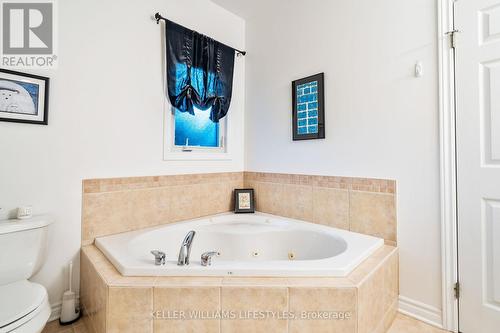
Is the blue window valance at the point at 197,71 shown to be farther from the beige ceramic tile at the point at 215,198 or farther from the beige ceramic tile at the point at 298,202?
the beige ceramic tile at the point at 298,202

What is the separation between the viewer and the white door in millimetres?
1396

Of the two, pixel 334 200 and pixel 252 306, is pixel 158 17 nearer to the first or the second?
pixel 334 200

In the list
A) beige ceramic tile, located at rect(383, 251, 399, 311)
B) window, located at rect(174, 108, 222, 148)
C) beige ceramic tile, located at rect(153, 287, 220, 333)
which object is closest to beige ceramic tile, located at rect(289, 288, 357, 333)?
beige ceramic tile, located at rect(153, 287, 220, 333)

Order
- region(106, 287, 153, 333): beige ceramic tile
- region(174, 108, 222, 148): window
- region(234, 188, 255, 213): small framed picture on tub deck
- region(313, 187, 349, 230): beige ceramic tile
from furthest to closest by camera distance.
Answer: region(234, 188, 255, 213): small framed picture on tub deck < region(174, 108, 222, 148): window < region(313, 187, 349, 230): beige ceramic tile < region(106, 287, 153, 333): beige ceramic tile

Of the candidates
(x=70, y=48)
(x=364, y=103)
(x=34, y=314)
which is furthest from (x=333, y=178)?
(x=70, y=48)

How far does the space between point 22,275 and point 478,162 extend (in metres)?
2.64

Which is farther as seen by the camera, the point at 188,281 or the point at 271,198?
the point at 271,198

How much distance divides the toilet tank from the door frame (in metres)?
2.40

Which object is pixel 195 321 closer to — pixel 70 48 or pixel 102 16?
pixel 70 48

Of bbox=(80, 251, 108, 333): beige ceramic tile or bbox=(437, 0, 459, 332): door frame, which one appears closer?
bbox=(80, 251, 108, 333): beige ceramic tile

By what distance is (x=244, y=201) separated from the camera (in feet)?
8.66

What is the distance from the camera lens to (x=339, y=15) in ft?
6.72

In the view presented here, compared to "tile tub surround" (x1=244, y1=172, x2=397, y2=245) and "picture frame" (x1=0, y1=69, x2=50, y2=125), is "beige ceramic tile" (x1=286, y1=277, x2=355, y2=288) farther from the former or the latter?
"picture frame" (x1=0, y1=69, x2=50, y2=125)

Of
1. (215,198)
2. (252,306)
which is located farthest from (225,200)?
(252,306)
